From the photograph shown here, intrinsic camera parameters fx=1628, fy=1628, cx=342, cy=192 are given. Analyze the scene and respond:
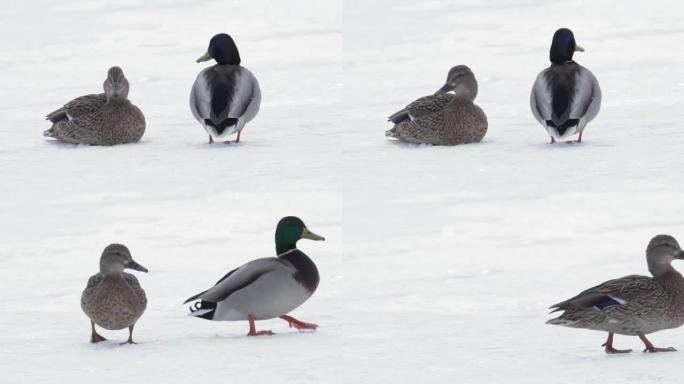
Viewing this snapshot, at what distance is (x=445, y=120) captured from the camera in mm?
12125

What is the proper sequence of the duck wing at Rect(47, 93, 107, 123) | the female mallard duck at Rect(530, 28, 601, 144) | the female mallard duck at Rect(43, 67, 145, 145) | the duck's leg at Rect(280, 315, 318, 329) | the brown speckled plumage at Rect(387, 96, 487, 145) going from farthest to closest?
1. the duck wing at Rect(47, 93, 107, 123)
2. the female mallard duck at Rect(43, 67, 145, 145)
3. the brown speckled plumage at Rect(387, 96, 487, 145)
4. the female mallard duck at Rect(530, 28, 601, 144)
5. the duck's leg at Rect(280, 315, 318, 329)

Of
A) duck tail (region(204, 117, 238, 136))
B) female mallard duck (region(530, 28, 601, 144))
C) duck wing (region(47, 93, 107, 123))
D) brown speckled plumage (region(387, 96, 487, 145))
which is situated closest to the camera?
female mallard duck (region(530, 28, 601, 144))

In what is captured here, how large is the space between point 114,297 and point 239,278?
2.07 feet

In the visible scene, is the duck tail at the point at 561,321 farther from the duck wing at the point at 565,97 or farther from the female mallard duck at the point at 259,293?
the duck wing at the point at 565,97

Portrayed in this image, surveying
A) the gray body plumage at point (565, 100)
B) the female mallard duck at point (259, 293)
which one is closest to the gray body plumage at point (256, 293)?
the female mallard duck at point (259, 293)

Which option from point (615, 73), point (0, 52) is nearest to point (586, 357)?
point (615, 73)

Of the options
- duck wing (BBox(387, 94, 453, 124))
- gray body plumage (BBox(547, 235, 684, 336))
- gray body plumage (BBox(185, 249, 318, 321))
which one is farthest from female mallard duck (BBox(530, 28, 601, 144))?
gray body plumage (BBox(185, 249, 318, 321))

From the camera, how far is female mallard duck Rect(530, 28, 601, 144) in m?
11.6

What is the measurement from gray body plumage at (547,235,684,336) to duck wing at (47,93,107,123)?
5.79 m

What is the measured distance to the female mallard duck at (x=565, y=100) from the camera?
456 inches

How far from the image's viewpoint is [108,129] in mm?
Answer: 12266

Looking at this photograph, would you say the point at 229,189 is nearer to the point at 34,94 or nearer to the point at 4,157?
the point at 4,157

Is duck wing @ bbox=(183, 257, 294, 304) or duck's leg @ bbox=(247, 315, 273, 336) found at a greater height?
duck wing @ bbox=(183, 257, 294, 304)

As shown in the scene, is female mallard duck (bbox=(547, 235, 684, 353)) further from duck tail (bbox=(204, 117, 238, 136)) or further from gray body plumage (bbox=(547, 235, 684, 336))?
duck tail (bbox=(204, 117, 238, 136))
